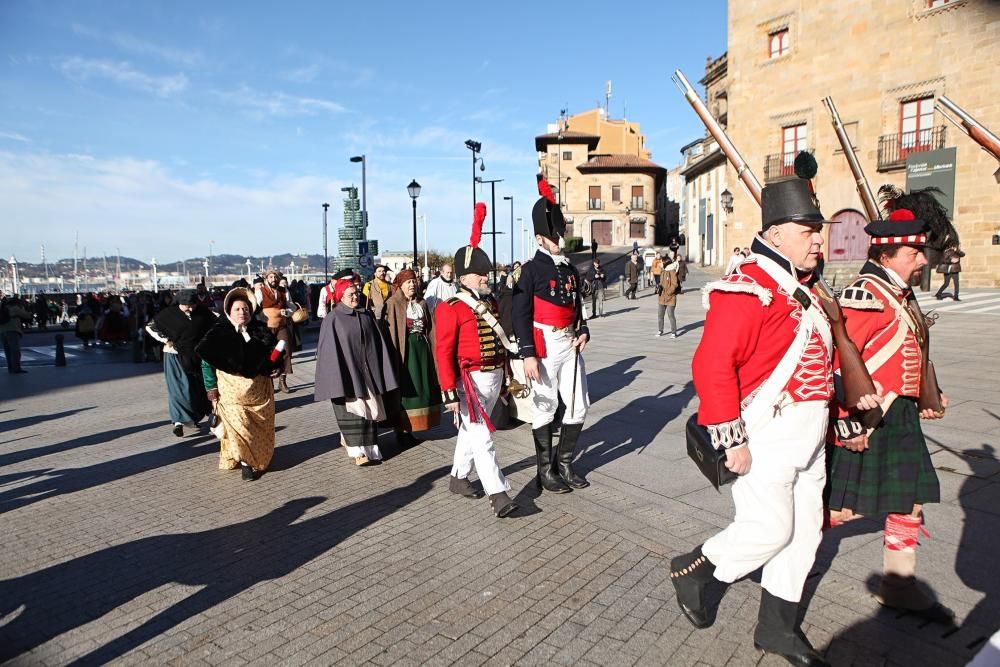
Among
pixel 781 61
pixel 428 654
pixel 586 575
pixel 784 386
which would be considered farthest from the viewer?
pixel 781 61

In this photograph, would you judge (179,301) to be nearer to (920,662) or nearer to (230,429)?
(230,429)

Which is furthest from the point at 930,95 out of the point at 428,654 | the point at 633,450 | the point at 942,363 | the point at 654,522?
the point at 428,654

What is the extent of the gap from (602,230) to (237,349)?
A: 63.9 meters

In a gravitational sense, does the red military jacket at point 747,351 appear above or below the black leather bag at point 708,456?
above

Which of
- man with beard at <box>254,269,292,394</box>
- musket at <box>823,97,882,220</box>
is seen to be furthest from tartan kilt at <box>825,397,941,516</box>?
man with beard at <box>254,269,292,394</box>

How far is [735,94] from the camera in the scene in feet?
99.1

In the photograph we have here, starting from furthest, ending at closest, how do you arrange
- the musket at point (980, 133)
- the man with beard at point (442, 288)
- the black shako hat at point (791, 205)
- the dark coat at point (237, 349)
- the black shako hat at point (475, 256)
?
1. the man with beard at point (442, 288)
2. the dark coat at point (237, 349)
3. the black shako hat at point (475, 256)
4. the musket at point (980, 133)
5. the black shako hat at point (791, 205)

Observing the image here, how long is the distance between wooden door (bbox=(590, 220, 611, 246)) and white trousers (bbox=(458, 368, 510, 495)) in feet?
209

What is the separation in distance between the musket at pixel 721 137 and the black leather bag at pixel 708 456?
4.78 feet

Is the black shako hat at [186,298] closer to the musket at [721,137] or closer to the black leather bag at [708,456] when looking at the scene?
the musket at [721,137]

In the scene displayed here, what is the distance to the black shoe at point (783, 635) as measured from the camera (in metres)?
2.80

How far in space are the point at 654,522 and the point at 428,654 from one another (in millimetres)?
1999

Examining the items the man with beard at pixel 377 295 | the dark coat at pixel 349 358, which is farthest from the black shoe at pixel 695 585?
the man with beard at pixel 377 295

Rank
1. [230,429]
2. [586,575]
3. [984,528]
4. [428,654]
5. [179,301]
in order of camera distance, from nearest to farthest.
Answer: [428,654] → [586,575] → [984,528] → [230,429] → [179,301]
